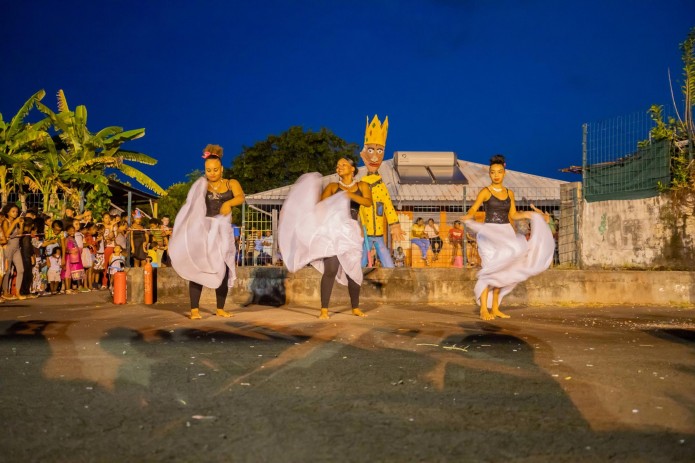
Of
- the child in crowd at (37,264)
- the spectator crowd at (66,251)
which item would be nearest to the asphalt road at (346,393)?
the spectator crowd at (66,251)

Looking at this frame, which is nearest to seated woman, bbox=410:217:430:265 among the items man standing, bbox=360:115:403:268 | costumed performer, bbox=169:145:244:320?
man standing, bbox=360:115:403:268

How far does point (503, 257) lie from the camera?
9.63m

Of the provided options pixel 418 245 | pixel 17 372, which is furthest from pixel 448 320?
pixel 418 245

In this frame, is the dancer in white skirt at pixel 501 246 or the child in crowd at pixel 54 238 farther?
the child in crowd at pixel 54 238

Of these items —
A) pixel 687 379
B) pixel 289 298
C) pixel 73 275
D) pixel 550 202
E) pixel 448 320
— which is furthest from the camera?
pixel 550 202

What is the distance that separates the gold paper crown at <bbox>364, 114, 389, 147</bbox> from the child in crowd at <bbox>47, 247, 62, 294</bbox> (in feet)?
24.6

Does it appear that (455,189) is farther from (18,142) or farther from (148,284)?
(18,142)

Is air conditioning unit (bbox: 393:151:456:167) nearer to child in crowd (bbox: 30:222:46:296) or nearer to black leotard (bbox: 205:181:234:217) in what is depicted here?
child in crowd (bbox: 30:222:46:296)

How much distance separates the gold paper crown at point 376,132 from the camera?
12398 millimetres

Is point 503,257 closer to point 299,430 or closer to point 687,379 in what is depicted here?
point 687,379

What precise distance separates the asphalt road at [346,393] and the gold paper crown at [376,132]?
4955 mm

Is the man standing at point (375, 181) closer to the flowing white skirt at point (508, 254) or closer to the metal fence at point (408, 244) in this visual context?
the metal fence at point (408, 244)

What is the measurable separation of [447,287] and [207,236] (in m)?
4.71

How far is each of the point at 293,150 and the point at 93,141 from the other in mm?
20548
